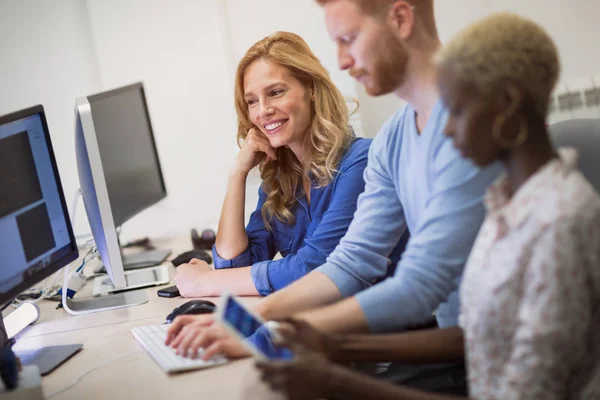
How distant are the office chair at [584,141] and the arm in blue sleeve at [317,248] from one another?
0.57 meters

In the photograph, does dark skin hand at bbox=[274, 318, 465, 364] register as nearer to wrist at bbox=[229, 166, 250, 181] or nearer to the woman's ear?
the woman's ear

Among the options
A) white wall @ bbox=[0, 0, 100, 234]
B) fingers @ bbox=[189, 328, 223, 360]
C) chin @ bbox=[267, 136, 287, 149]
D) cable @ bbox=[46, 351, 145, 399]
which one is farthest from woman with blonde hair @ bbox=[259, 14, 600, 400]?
white wall @ bbox=[0, 0, 100, 234]

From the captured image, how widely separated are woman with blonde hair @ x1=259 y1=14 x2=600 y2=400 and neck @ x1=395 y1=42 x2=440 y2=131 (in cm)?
38

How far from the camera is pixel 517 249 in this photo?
0.95m

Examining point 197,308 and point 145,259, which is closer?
point 197,308

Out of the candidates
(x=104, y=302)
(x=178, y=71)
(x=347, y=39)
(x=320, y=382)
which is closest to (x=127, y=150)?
(x=104, y=302)

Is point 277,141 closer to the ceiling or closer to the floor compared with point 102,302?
closer to the ceiling

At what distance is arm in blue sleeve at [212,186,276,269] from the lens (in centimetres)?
220

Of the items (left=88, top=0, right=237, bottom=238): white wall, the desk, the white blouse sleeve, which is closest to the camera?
the white blouse sleeve

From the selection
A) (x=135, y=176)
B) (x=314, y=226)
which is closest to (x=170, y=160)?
(x=135, y=176)

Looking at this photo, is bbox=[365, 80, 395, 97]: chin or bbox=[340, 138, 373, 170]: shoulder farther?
bbox=[340, 138, 373, 170]: shoulder

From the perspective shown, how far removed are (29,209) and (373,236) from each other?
2.83ft

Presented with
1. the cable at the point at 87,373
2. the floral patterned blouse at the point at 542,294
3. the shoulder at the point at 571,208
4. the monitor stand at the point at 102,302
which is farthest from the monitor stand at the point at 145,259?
the shoulder at the point at 571,208

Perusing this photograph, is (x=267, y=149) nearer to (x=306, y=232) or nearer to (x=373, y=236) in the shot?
(x=306, y=232)
